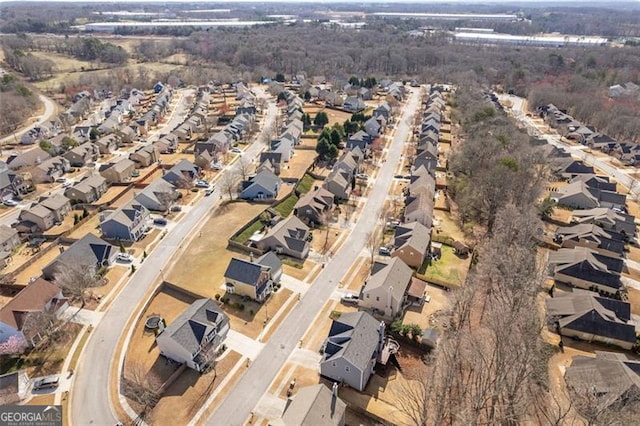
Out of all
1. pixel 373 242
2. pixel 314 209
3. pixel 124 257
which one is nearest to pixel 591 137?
pixel 373 242

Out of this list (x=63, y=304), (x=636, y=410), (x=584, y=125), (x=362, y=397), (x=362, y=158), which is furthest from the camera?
(x=584, y=125)

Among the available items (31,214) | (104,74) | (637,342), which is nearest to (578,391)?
(637,342)

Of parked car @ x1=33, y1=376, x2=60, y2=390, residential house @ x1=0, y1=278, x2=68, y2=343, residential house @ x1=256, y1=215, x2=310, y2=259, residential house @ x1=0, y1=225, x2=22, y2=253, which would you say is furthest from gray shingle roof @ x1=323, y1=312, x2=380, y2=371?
residential house @ x1=0, y1=225, x2=22, y2=253

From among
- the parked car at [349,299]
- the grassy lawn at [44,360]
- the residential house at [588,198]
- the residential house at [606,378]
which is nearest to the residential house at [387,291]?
the parked car at [349,299]

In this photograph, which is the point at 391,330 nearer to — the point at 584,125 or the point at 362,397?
the point at 362,397

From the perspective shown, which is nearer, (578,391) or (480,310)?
(578,391)

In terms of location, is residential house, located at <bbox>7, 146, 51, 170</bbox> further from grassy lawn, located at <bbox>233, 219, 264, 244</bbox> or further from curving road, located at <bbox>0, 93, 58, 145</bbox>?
grassy lawn, located at <bbox>233, 219, 264, 244</bbox>

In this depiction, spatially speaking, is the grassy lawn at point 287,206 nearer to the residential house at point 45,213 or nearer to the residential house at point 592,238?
the residential house at point 45,213
